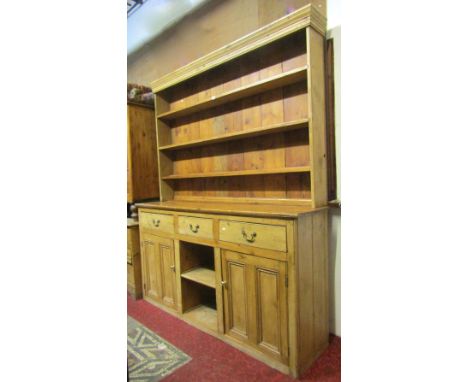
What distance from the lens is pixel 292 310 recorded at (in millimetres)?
1420

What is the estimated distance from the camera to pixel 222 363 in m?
1.57

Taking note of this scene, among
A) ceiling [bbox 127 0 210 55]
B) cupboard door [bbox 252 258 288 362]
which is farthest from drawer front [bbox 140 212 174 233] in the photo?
ceiling [bbox 127 0 210 55]

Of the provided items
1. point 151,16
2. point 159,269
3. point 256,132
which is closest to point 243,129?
point 256,132

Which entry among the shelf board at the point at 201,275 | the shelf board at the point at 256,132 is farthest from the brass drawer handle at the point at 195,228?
the shelf board at the point at 256,132

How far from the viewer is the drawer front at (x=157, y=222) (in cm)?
208

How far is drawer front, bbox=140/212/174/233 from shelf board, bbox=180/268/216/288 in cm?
35

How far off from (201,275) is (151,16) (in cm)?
263

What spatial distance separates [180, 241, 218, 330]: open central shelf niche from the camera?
2.00 metres

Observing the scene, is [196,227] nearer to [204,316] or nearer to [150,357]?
[204,316]

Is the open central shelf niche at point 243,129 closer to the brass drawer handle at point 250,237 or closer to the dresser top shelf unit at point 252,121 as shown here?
the dresser top shelf unit at point 252,121

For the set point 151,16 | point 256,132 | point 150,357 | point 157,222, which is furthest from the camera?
point 151,16
